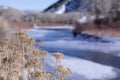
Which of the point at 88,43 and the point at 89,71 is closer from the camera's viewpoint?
the point at 89,71

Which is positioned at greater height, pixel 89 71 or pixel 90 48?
pixel 89 71

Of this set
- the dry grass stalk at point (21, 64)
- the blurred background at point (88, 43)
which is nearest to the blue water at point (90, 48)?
the blurred background at point (88, 43)

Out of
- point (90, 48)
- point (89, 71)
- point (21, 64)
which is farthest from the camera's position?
point (90, 48)

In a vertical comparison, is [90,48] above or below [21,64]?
below

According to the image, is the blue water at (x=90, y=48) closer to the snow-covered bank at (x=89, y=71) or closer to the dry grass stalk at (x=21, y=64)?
the snow-covered bank at (x=89, y=71)

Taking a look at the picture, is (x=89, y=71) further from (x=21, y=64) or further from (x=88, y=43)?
(x=88, y=43)

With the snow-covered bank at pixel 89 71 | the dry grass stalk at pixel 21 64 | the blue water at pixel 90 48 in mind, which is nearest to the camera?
the dry grass stalk at pixel 21 64

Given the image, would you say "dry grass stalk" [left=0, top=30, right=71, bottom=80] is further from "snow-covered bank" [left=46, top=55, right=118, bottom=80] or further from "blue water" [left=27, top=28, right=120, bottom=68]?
"blue water" [left=27, top=28, right=120, bottom=68]

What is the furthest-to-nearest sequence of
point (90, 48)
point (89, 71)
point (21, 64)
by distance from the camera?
point (90, 48) → point (89, 71) → point (21, 64)

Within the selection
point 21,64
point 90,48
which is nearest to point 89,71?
point 21,64

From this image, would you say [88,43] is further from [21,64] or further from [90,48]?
[21,64]

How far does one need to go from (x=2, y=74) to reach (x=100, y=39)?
32377 millimetres

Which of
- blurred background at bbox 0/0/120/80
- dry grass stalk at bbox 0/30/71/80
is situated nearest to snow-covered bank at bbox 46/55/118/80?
blurred background at bbox 0/0/120/80

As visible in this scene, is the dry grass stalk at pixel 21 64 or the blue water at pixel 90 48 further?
A: the blue water at pixel 90 48
